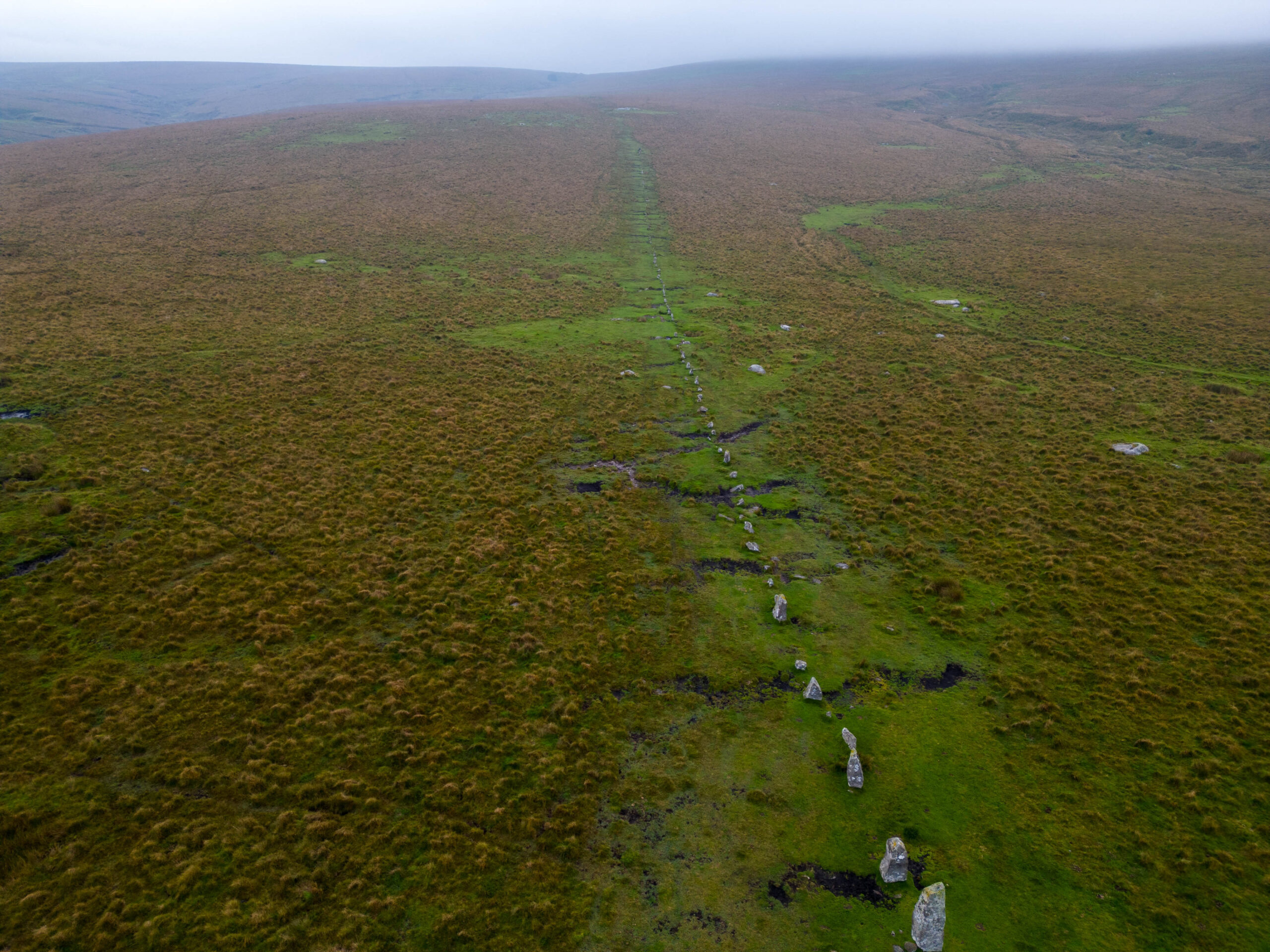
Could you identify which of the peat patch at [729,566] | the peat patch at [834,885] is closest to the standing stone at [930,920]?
the peat patch at [834,885]

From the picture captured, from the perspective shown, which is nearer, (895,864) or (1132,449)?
(895,864)

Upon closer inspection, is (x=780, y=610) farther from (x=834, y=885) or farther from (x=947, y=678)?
(x=834, y=885)

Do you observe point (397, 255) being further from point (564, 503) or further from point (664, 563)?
point (664, 563)

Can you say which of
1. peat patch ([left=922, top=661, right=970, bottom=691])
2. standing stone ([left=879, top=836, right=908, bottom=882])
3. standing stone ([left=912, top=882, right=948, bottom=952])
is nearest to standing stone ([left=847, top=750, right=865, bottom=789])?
standing stone ([left=879, top=836, right=908, bottom=882])

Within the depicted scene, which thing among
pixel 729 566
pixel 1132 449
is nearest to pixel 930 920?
pixel 729 566

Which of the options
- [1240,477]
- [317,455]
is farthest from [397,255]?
[1240,477]

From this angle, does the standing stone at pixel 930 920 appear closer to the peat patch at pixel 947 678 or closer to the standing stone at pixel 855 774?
the standing stone at pixel 855 774
